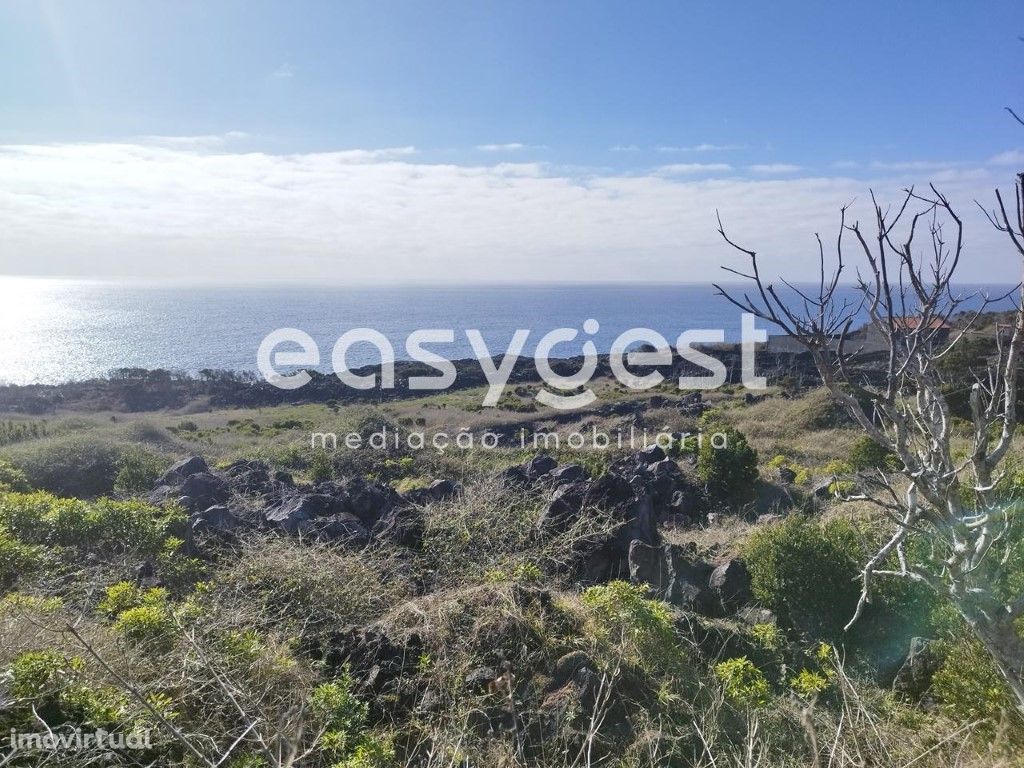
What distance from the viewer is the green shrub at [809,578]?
5.61 metres

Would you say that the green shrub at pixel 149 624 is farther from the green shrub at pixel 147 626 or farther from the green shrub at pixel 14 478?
the green shrub at pixel 14 478

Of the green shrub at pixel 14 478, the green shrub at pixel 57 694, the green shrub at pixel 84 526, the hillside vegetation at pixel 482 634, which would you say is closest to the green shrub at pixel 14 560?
the hillside vegetation at pixel 482 634

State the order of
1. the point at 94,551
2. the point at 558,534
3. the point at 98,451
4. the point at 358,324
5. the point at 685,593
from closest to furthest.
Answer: the point at 685,593 → the point at 94,551 → the point at 558,534 → the point at 98,451 → the point at 358,324

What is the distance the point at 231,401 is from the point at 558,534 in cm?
3709

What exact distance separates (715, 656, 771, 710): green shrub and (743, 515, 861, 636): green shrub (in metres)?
1.30

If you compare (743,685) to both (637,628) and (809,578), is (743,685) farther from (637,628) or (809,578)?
(809,578)

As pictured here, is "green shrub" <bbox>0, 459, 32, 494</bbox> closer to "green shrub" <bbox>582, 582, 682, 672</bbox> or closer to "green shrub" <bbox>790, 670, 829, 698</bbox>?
"green shrub" <bbox>582, 582, 682, 672</bbox>

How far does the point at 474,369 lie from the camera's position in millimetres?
45812

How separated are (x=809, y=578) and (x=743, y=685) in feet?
5.37

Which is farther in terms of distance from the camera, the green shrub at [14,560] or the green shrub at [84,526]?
the green shrub at [84,526]

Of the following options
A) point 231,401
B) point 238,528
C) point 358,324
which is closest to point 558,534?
point 238,528

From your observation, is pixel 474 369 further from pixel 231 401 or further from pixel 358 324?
pixel 358 324

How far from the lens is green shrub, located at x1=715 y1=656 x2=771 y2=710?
14.2 ft

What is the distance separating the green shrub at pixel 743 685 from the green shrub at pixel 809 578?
4.25 ft
